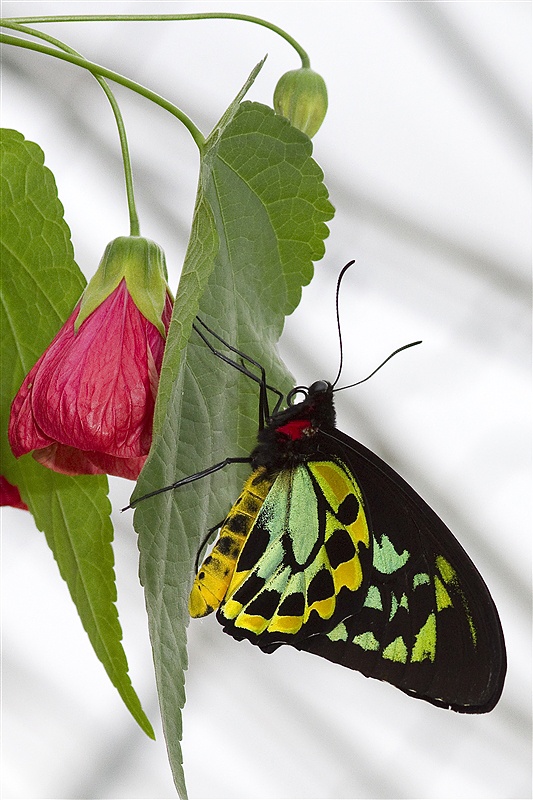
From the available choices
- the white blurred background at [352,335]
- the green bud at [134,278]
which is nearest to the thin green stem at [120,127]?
the green bud at [134,278]

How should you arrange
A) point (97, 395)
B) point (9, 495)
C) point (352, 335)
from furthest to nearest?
1. point (352, 335)
2. point (9, 495)
3. point (97, 395)

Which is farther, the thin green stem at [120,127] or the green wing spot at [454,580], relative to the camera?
the green wing spot at [454,580]

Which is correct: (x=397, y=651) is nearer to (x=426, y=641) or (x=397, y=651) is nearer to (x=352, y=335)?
(x=426, y=641)

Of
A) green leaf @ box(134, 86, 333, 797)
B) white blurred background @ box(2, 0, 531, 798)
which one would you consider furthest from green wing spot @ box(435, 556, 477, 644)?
white blurred background @ box(2, 0, 531, 798)

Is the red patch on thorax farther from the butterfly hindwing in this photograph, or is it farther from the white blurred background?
the white blurred background

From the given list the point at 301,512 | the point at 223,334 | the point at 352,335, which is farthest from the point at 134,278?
the point at 352,335

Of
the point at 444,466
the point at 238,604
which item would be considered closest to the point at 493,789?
the point at 444,466

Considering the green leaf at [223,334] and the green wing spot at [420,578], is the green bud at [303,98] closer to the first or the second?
the green leaf at [223,334]
